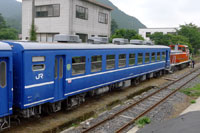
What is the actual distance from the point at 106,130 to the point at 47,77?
2938 millimetres

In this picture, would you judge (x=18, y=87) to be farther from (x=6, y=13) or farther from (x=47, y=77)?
(x=6, y=13)

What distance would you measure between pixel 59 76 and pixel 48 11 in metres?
20.1

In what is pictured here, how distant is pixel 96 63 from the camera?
11.4 metres

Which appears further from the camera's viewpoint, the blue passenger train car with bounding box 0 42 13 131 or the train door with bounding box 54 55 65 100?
the train door with bounding box 54 55 65 100

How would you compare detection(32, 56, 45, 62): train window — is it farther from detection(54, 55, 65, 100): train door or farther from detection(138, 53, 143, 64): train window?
detection(138, 53, 143, 64): train window

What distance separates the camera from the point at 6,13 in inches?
7092

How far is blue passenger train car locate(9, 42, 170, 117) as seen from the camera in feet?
24.6

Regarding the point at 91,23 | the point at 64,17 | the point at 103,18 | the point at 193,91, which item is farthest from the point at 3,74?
the point at 103,18

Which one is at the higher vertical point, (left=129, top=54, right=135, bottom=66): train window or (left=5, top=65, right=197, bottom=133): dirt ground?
(left=129, top=54, right=135, bottom=66): train window

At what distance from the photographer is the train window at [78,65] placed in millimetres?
9797

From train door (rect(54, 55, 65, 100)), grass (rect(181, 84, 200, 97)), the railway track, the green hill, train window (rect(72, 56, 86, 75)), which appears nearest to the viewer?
the railway track

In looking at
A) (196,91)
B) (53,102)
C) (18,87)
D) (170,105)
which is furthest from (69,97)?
(196,91)

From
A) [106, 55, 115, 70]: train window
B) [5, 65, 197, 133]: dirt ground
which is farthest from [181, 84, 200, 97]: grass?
[106, 55, 115, 70]: train window

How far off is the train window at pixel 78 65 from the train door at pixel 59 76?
682mm
